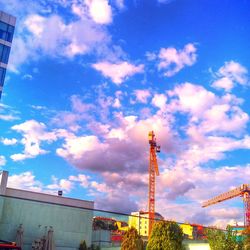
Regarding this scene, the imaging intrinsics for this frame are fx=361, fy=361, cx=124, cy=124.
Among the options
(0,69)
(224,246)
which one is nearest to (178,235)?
(224,246)

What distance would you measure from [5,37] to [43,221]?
2760 cm

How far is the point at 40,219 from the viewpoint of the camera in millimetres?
39688

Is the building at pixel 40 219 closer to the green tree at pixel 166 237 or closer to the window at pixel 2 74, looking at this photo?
the green tree at pixel 166 237

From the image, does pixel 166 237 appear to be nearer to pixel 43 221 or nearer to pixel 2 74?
pixel 43 221

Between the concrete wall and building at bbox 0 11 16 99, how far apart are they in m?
18.7

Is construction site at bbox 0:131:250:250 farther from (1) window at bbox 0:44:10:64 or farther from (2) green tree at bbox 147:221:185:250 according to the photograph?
(1) window at bbox 0:44:10:64

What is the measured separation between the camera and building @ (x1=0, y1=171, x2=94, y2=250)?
37.5 m

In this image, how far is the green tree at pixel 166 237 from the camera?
2802 centimetres

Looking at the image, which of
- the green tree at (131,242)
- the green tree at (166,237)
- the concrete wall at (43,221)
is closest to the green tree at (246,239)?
the green tree at (166,237)

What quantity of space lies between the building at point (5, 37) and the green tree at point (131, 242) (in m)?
29.1

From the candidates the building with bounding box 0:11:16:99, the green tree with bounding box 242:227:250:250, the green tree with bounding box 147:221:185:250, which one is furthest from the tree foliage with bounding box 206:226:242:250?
the building with bounding box 0:11:16:99

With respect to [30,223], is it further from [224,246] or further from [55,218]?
[224,246]

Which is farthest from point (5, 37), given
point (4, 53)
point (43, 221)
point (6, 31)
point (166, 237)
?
point (166, 237)

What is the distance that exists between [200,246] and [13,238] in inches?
786
